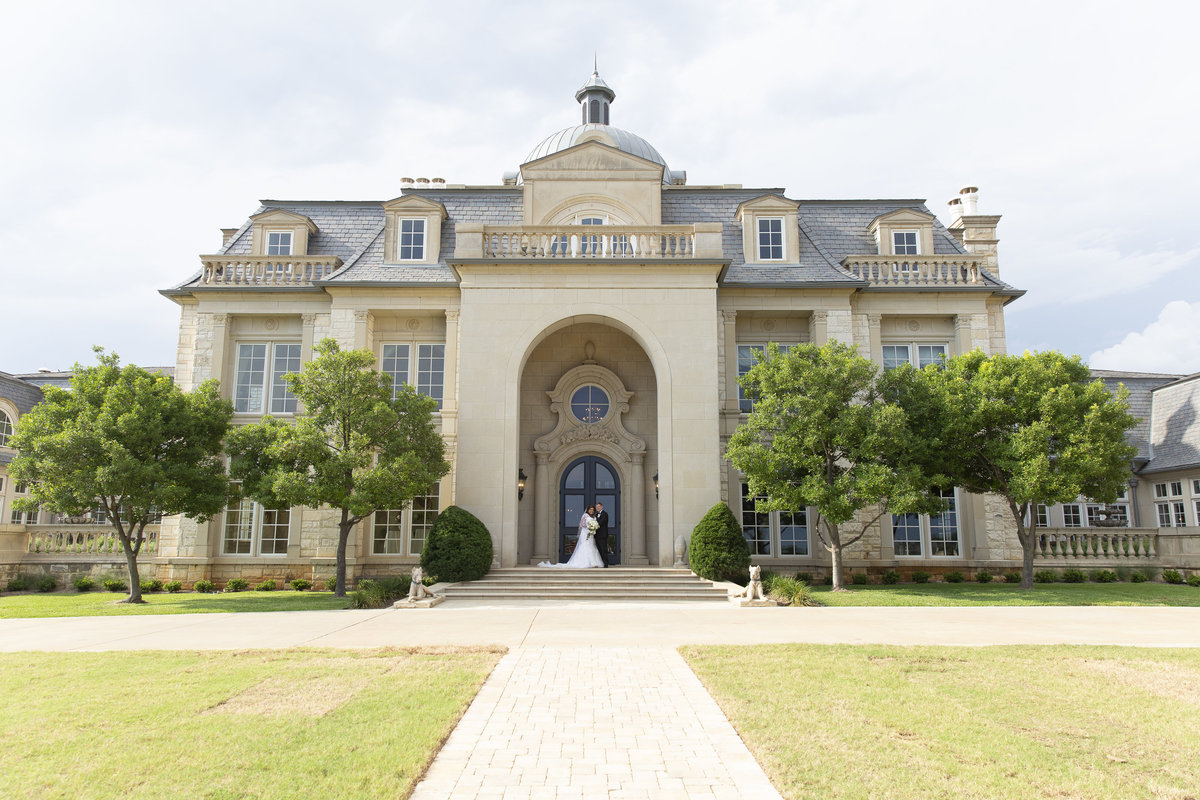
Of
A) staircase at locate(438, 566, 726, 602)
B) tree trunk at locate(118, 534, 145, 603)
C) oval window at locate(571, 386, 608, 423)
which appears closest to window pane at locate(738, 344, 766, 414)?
oval window at locate(571, 386, 608, 423)

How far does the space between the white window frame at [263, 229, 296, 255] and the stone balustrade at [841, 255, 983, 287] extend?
17.7 meters

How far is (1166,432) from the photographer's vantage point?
26.0 meters

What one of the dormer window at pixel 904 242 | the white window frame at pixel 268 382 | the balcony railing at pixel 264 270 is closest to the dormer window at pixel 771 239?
the dormer window at pixel 904 242

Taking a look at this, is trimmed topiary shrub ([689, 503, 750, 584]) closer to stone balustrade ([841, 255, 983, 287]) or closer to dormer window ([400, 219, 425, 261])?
stone balustrade ([841, 255, 983, 287])

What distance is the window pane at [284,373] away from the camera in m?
23.6

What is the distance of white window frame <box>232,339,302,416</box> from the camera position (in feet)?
77.3

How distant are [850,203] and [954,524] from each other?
1106 cm

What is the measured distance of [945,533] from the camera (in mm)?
23078

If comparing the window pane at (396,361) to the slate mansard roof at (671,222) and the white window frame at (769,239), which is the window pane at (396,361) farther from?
the white window frame at (769,239)

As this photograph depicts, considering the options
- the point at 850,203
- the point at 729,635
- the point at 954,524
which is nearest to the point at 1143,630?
the point at 729,635

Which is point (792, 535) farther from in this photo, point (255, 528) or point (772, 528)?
point (255, 528)

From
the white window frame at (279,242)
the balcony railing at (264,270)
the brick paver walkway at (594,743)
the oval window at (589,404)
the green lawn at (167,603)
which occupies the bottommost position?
the green lawn at (167,603)

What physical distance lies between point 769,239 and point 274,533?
17.7 meters

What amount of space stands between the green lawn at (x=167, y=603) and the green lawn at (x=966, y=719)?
36.3 ft
